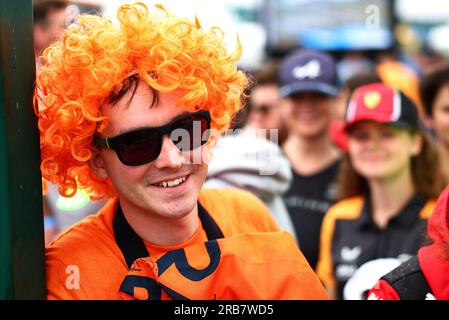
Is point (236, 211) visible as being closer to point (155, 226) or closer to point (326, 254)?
point (155, 226)

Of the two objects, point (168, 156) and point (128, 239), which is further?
point (128, 239)

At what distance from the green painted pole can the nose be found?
346mm

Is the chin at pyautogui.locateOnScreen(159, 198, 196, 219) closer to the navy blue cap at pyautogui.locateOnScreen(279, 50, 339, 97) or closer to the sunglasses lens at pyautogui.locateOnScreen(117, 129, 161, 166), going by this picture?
the sunglasses lens at pyautogui.locateOnScreen(117, 129, 161, 166)

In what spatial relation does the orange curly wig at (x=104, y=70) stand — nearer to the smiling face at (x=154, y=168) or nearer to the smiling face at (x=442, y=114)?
the smiling face at (x=154, y=168)

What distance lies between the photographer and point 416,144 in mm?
4316

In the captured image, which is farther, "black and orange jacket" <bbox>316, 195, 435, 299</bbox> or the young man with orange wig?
"black and orange jacket" <bbox>316, 195, 435, 299</bbox>

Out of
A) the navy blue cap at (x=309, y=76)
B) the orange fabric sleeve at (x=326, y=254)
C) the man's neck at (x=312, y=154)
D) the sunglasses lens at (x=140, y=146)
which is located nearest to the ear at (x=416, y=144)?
the orange fabric sleeve at (x=326, y=254)

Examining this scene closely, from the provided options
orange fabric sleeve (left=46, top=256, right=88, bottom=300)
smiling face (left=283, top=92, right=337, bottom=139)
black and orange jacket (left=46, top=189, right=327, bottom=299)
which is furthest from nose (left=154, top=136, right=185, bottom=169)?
smiling face (left=283, top=92, right=337, bottom=139)

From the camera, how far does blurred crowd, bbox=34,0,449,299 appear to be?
13.1 ft

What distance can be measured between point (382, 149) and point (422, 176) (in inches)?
10.0

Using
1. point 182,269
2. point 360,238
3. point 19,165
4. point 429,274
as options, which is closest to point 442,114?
point 360,238

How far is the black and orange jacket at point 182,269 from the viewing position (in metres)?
2.17

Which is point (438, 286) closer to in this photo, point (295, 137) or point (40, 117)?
point (40, 117)

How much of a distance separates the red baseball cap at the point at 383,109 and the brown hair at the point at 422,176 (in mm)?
112
